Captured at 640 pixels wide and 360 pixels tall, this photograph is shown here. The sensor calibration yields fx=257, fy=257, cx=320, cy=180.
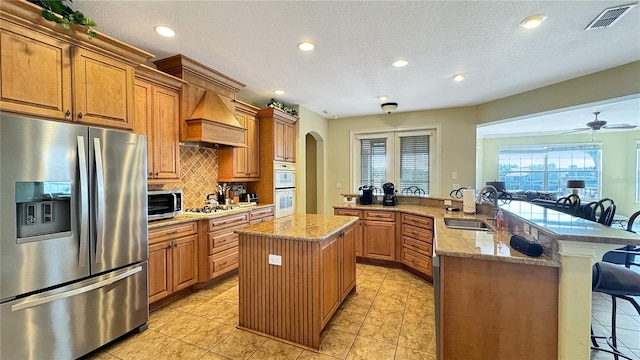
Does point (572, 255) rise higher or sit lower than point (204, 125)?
lower

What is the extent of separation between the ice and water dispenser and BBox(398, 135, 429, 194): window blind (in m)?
5.54

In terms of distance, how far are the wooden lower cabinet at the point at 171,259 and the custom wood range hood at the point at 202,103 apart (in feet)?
3.66

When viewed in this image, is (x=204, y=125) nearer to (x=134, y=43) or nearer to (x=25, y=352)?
(x=134, y=43)

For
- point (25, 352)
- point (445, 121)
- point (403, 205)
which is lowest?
point (25, 352)

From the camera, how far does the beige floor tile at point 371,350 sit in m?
1.98

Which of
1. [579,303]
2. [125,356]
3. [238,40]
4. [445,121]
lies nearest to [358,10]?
[238,40]

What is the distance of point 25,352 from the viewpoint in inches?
63.7

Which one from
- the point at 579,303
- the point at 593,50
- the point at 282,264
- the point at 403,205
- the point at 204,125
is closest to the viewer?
the point at 579,303

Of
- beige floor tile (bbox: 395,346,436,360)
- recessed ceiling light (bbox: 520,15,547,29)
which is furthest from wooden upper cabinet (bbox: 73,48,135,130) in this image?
recessed ceiling light (bbox: 520,15,547,29)

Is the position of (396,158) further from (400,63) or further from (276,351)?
(276,351)

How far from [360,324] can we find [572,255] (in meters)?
1.70

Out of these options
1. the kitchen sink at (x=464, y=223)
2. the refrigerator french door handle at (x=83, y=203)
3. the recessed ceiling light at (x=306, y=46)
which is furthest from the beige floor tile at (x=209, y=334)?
the recessed ceiling light at (x=306, y=46)

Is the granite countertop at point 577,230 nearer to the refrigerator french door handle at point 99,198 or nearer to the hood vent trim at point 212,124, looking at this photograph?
the refrigerator french door handle at point 99,198

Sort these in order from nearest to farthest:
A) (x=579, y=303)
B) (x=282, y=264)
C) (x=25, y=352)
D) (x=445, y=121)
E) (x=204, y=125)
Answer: (x=579, y=303) → (x=25, y=352) → (x=282, y=264) → (x=204, y=125) → (x=445, y=121)
